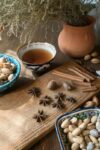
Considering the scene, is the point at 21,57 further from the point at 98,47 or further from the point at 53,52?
the point at 98,47

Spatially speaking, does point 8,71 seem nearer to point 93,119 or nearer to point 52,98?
point 52,98

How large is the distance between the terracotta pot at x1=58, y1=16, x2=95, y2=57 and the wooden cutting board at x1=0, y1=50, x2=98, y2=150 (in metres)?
0.12

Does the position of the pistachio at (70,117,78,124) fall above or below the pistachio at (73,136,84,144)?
above

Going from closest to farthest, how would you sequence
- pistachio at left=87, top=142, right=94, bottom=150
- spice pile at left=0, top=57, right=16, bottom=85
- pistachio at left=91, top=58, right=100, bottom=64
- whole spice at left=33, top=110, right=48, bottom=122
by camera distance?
pistachio at left=87, top=142, right=94, bottom=150, whole spice at left=33, top=110, right=48, bottom=122, spice pile at left=0, top=57, right=16, bottom=85, pistachio at left=91, top=58, right=100, bottom=64

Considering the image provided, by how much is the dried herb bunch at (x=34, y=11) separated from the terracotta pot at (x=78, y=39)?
6 centimetres

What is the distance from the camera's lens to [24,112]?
77cm

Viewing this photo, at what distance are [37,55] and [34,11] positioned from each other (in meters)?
0.19

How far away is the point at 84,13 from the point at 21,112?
37 centimetres

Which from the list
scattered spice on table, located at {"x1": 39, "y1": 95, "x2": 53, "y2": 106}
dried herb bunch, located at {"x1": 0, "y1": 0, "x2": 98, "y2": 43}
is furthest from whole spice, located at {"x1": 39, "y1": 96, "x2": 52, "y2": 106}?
dried herb bunch, located at {"x1": 0, "y1": 0, "x2": 98, "y2": 43}

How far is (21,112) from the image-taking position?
0.77m

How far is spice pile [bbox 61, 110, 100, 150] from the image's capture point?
2.12ft

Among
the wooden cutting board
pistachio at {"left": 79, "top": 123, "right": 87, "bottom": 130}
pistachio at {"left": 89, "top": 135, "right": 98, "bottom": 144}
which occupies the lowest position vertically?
the wooden cutting board

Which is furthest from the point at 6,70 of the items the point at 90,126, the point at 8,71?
the point at 90,126

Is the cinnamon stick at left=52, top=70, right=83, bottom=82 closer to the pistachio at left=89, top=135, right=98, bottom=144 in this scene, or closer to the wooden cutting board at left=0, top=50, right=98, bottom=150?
the wooden cutting board at left=0, top=50, right=98, bottom=150
